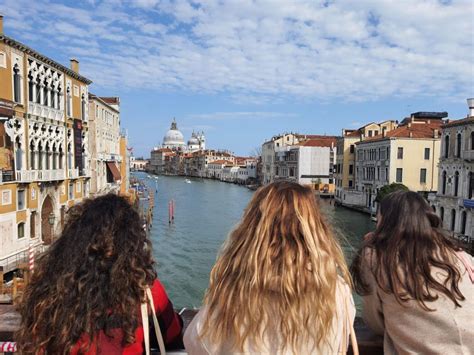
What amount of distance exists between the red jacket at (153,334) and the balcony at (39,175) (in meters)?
13.8

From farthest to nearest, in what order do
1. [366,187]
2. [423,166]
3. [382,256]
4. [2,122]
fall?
[366,187]
[423,166]
[2,122]
[382,256]

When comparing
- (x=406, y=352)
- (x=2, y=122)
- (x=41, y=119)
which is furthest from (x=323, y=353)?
(x=41, y=119)

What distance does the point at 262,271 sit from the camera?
122cm

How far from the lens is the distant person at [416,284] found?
1415 millimetres

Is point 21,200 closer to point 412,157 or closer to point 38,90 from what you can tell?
point 38,90

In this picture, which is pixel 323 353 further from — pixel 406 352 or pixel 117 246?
pixel 117 246

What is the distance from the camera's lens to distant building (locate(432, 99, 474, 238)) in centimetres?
1792

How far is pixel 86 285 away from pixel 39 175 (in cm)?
1517

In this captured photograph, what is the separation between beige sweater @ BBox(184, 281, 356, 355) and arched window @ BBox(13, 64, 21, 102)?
47.4ft

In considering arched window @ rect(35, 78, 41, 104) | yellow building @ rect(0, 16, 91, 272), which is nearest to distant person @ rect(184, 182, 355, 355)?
yellow building @ rect(0, 16, 91, 272)

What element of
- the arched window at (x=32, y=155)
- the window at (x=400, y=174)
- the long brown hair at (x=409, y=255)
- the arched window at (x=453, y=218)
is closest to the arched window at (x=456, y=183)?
the arched window at (x=453, y=218)

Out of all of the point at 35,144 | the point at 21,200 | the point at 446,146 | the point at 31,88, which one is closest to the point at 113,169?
the point at 35,144

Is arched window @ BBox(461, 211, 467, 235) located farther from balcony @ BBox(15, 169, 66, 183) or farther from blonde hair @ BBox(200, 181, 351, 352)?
blonde hair @ BBox(200, 181, 351, 352)

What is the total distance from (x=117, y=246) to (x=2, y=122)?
13137mm
